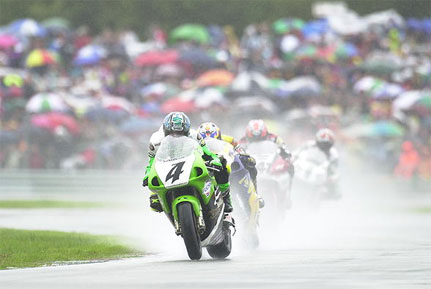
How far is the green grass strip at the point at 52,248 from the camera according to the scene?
14.7m

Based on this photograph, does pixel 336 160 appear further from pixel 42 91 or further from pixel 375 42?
A: pixel 375 42

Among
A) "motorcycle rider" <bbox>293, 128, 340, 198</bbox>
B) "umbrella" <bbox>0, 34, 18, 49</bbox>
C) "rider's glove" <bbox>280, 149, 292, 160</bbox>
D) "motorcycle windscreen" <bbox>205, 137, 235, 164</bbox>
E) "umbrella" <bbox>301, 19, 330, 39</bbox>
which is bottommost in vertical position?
"motorcycle windscreen" <bbox>205, 137, 235, 164</bbox>

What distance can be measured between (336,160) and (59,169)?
9241 millimetres

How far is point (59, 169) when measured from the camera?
32688 mm

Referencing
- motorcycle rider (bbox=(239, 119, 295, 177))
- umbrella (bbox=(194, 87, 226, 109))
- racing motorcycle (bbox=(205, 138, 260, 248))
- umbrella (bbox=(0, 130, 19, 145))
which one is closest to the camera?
racing motorcycle (bbox=(205, 138, 260, 248))

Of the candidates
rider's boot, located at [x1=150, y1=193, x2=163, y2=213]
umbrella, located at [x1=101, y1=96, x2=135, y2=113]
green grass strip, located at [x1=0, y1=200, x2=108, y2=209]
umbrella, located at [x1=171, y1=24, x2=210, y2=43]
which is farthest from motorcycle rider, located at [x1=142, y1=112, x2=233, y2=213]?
umbrella, located at [x1=171, y1=24, x2=210, y2=43]

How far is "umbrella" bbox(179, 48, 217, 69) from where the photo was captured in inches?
1474

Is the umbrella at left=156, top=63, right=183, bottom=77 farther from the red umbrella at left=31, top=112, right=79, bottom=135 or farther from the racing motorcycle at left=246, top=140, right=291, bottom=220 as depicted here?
the racing motorcycle at left=246, top=140, right=291, bottom=220

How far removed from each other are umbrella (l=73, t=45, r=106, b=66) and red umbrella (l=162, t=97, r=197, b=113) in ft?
10.6

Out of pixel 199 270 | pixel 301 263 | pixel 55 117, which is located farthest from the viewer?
pixel 55 117

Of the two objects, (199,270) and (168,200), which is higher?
(168,200)

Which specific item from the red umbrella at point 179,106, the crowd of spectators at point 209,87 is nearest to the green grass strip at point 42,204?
Answer: the crowd of spectators at point 209,87

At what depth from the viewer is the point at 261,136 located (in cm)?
1998

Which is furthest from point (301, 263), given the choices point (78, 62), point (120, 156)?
point (78, 62)
